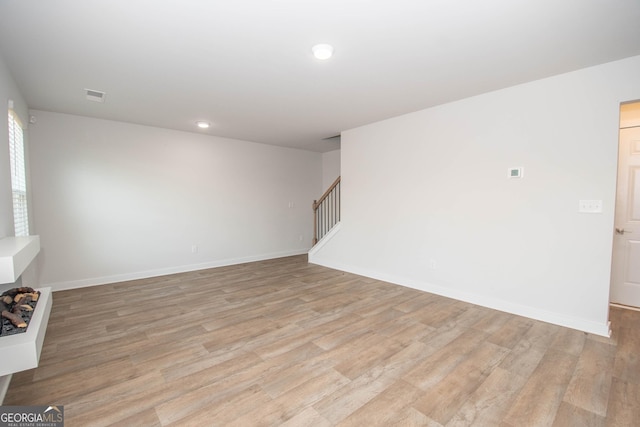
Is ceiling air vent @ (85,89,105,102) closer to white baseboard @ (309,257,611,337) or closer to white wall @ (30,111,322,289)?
white wall @ (30,111,322,289)

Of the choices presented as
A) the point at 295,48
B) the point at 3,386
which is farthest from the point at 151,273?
the point at 295,48

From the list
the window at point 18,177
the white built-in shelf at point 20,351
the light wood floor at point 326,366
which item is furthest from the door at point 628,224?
the window at point 18,177

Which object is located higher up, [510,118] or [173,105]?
[173,105]

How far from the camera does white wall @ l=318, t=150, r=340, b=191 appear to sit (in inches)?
271

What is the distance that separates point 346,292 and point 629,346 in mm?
2746

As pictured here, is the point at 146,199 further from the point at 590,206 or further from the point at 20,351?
the point at 590,206

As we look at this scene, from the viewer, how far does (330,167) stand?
23.1 ft

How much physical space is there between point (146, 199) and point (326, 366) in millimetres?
4120

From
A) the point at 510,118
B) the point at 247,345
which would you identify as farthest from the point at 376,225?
the point at 247,345

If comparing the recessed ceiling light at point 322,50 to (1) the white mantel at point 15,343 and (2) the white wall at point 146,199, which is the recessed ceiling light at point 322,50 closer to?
(1) the white mantel at point 15,343

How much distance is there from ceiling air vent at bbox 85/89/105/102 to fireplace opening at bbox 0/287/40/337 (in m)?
2.27

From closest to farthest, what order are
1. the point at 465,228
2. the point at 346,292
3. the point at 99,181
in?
the point at 465,228
the point at 346,292
the point at 99,181

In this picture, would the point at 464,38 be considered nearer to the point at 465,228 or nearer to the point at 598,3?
the point at 598,3

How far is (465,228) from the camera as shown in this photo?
3559mm
